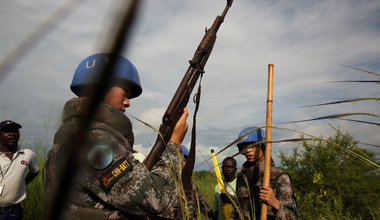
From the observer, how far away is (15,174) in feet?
16.1

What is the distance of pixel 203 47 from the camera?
3.26 m

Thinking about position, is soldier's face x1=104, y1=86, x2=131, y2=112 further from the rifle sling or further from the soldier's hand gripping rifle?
the rifle sling

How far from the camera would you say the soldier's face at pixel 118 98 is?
1.99 meters

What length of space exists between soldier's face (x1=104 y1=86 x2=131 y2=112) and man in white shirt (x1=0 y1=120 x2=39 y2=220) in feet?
11.9

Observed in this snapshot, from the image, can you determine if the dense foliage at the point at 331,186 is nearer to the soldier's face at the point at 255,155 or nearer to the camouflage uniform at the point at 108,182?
the soldier's face at the point at 255,155

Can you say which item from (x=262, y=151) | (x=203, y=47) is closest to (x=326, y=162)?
(x=262, y=151)

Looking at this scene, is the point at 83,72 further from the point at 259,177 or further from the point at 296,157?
the point at 296,157

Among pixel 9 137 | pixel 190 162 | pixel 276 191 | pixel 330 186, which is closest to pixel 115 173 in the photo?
pixel 190 162

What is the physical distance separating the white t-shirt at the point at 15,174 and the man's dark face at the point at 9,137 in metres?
0.16

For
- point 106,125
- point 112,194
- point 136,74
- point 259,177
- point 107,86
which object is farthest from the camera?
point 259,177

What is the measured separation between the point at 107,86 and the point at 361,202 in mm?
9607

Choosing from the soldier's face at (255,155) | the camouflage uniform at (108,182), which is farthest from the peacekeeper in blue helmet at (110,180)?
the soldier's face at (255,155)

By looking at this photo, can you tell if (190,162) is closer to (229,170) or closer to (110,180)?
(110,180)

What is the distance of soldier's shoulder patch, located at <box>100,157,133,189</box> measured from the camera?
5.34ft
